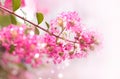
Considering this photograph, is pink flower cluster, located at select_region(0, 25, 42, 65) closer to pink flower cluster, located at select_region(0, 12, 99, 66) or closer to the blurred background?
pink flower cluster, located at select_region(0, 12, 99, 66)

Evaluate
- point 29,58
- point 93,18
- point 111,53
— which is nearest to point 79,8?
point 93,18

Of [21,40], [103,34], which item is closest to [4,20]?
[21,40]

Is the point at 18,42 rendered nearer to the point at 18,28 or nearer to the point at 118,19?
the point at 18,28

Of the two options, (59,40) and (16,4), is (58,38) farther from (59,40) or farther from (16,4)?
(16,4)

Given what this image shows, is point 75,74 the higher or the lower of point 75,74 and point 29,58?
the higher

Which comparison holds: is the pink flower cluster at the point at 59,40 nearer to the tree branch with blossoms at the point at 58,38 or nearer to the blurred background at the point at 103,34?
the tree branch with blossoms at the point at 58,38
